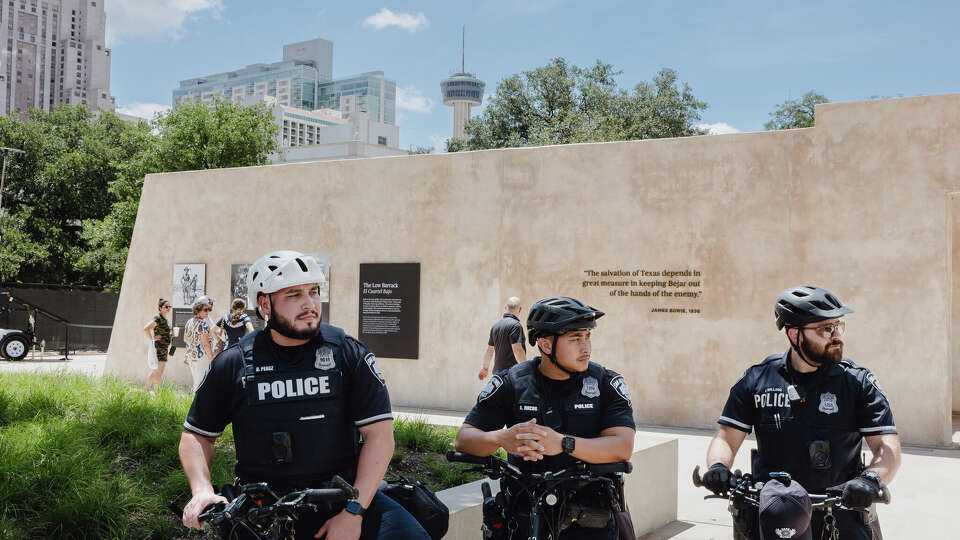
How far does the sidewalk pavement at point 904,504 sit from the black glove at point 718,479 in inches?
136

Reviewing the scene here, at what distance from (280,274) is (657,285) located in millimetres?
9693

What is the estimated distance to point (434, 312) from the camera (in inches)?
538

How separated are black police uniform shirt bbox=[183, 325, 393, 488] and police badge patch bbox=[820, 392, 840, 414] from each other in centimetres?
174

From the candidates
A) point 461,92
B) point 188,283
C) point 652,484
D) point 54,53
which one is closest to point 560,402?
point 652,484

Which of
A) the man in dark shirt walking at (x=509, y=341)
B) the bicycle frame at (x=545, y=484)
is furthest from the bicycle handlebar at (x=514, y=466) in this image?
the man in dark shirt walking at (x=509, y=341)

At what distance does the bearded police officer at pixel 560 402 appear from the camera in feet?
11.2

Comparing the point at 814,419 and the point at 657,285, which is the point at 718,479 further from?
the point at 657,285

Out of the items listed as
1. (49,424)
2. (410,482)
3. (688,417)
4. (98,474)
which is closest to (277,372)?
(410,482)

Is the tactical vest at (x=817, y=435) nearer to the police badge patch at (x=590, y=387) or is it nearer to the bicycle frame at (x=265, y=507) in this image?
the police badge patch at (x=590, y=387)

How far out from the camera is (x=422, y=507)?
318cm

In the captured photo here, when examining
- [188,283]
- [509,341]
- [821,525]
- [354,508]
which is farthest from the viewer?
[188,283]

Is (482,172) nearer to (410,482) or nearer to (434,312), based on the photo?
(434,312)

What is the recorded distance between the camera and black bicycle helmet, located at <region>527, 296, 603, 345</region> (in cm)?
347

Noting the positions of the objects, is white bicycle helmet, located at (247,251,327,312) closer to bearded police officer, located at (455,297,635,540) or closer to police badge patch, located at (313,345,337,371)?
police badge patch, located at (313,345,337,371)
